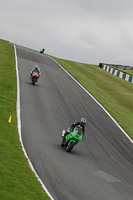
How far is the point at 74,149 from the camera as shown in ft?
51.0

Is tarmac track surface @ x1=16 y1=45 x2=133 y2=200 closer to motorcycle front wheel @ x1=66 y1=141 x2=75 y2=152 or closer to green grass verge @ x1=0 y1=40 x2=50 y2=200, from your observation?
motorcycle front wheel @ x1=66 y1=141 x2=75 y2=152

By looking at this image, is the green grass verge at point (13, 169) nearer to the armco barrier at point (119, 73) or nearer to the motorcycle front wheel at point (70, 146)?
the motorcycle front wheel at point (70, 146)

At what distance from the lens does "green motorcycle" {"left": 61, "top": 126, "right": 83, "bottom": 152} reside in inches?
579

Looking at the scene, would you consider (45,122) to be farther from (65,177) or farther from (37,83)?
(37,83)

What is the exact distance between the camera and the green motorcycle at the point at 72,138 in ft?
48.2

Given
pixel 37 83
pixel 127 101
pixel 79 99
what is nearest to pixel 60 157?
pixel 79 99

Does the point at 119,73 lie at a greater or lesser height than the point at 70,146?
greater

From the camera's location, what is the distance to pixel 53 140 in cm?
1583

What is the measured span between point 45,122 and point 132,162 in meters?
5.21

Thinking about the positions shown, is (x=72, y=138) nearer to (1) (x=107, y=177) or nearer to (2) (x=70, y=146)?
(2) (x=70, y=146)

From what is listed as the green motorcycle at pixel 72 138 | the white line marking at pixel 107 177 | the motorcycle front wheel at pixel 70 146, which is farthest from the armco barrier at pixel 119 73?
the white line marking at pixel 107 177

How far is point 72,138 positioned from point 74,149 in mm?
967

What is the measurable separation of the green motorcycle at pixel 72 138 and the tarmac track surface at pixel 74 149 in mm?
298

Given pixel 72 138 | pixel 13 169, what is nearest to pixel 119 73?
pixel 72 138
